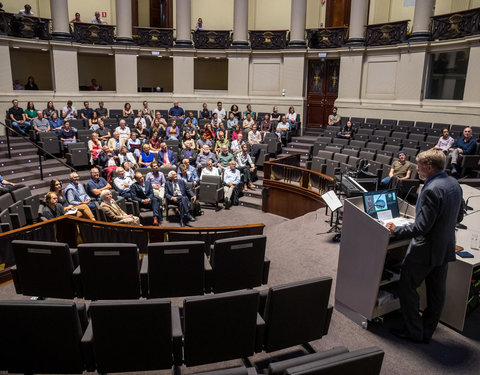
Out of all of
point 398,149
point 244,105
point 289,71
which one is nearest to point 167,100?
point 244,105

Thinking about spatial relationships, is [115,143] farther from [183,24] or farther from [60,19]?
[183,24]

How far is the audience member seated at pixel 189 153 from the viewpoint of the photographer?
35.1 ft

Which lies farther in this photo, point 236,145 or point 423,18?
point 423,18

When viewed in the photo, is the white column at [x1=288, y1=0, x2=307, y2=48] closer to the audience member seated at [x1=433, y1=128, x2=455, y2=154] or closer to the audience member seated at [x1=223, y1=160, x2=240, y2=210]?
the audience member seated at [x1=433, y1=128, x2=455, y2=154]

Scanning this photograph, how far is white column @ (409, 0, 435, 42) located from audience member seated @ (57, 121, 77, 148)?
37.5 ft

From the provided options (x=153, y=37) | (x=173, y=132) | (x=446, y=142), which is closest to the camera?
(x=446, y=142)

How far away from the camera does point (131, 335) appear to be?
2.78 m

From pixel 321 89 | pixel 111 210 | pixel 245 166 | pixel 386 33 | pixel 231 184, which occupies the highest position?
pixel 386 33

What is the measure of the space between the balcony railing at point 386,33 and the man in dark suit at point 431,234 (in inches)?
487

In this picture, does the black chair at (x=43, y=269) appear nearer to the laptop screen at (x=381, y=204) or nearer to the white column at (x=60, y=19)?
the laptop screen at (x=381, y=204)

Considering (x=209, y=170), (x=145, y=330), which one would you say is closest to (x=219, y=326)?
(x=145, y=330)

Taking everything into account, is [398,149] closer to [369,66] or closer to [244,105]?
[369,66]

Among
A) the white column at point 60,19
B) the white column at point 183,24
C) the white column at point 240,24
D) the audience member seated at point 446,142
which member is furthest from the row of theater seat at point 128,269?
the white column at point 183,24

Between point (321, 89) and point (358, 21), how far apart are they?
2.95 m
